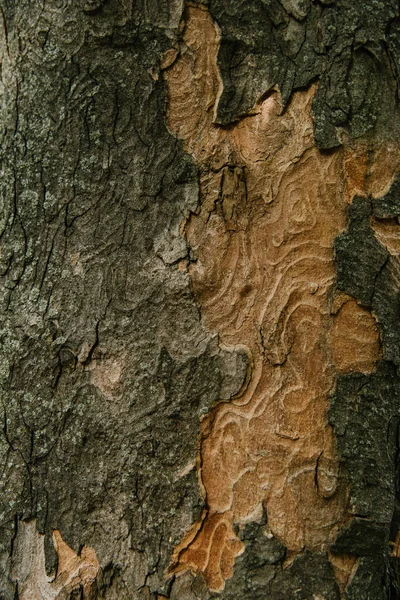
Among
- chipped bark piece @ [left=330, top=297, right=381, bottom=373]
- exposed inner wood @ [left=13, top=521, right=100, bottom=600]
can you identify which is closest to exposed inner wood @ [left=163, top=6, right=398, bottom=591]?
chipped bark piece @ [left=330, top=297, right=381, bottom=373]

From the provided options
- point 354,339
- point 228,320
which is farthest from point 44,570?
point 354,339

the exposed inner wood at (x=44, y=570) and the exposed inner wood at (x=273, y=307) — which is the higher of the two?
the exposed inner wood at (x=273, y=307)

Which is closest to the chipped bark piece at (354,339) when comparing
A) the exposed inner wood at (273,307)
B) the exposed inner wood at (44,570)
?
the exposed inner wood at (273,307)

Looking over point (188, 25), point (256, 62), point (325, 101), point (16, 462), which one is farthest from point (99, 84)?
point (16, 462)

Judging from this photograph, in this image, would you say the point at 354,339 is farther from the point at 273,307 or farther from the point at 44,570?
the point at 44,570

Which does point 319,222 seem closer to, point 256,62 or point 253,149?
point 253,149

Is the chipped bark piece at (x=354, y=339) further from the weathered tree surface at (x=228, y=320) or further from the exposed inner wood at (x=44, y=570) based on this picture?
the exposed inner wood at (x=44, y=570)
